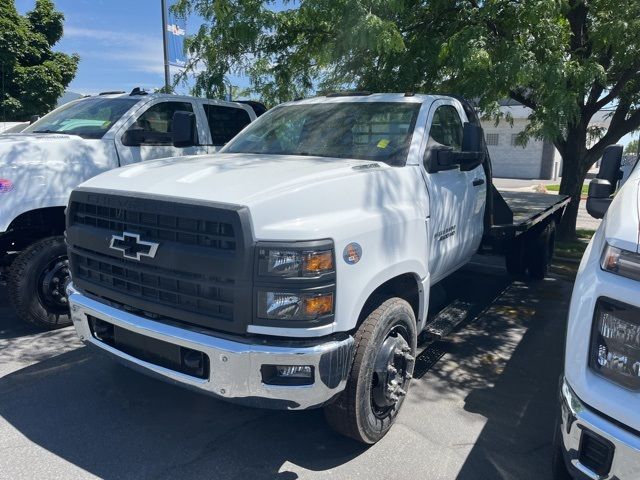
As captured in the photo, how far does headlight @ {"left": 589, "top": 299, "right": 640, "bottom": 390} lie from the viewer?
206 centimetres

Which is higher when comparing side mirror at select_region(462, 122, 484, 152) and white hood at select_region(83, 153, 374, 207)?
side mirror at select_region(462, 122, 484, 152)

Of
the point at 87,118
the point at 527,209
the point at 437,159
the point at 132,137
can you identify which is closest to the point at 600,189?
the point at 437,159

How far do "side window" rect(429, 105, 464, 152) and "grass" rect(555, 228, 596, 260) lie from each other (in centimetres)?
484

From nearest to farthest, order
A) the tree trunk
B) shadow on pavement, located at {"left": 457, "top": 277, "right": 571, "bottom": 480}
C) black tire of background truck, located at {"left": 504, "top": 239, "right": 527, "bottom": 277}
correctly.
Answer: shadow on pavement, located at {"left": 457, "top": 277, "right": 571, "bottom": 480}, black tire of background truck, located at {"left": 504, "top": 239, "right": 527, "bottom": 277}, the tree trunk

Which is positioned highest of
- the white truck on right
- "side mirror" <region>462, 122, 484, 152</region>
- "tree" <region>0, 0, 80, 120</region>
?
"tree" <region>0, 0, 80, 120</region>

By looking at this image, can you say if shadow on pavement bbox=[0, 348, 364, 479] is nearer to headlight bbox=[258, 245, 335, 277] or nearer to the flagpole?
headlight bbox=[258, 245, 335, 277]

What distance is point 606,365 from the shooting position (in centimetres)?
215

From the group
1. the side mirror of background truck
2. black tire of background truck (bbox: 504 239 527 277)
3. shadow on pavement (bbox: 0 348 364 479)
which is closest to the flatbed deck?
black tire of background truck (bbox: 504 239 527 277)

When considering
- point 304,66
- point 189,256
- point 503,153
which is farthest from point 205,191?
point 503,153

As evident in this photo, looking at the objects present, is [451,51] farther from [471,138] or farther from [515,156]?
[515,156]

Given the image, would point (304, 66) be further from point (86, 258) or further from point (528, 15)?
point (86, 258)

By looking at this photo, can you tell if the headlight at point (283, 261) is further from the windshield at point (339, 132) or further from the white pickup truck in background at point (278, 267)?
the windshield at point (339, 132)

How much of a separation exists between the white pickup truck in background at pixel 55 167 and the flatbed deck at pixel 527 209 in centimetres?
373

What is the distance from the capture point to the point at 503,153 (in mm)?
30609
